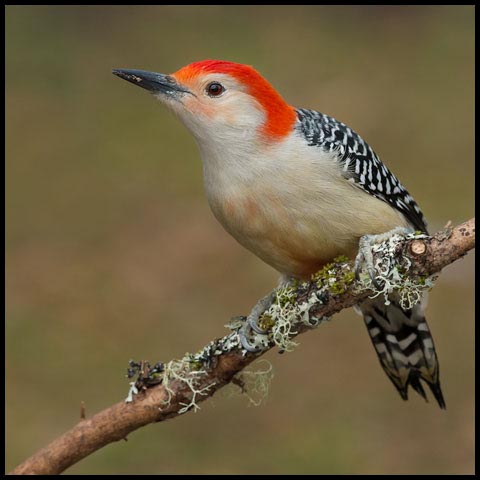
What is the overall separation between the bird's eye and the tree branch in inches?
46.0

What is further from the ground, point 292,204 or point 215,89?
point 215,89

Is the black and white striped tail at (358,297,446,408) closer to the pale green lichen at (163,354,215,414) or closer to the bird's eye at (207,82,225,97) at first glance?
the pale green lichen at (163,354,215,414)

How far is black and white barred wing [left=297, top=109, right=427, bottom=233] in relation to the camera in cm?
545

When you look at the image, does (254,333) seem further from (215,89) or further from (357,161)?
(215,89)

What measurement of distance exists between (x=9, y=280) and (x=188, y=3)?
19.0 feet

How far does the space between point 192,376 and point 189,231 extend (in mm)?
6118

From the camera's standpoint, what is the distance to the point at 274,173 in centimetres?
521

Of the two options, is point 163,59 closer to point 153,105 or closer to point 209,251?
point 153,105

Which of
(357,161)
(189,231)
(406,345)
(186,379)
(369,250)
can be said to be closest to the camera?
(369,250)

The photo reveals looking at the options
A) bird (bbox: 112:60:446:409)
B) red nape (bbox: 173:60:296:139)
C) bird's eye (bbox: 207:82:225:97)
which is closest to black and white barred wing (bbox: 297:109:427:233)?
bird (bbox: 112:60:446:409)

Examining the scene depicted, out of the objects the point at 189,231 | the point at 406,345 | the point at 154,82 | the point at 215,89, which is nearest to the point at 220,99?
the point at 215,89

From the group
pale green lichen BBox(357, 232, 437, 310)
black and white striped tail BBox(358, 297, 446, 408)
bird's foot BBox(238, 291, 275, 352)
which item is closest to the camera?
pale green lichen BBox(357, 232, 437, 310)

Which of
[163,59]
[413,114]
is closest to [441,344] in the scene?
[413,114]

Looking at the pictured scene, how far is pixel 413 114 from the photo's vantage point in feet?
40.4
